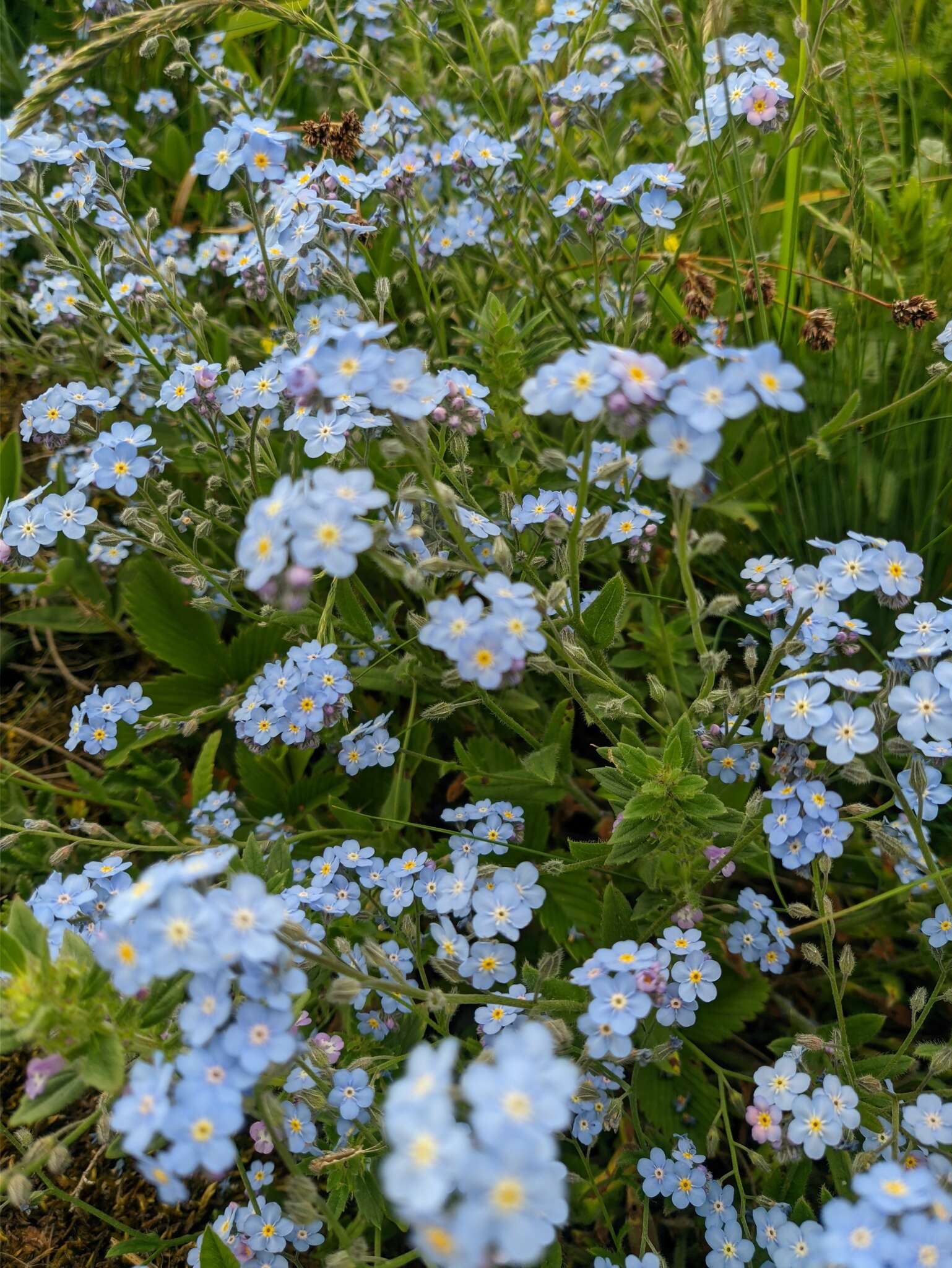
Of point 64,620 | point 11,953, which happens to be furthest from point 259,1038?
point 64,620

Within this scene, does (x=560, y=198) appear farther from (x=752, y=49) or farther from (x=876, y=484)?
(x=876, y=484)

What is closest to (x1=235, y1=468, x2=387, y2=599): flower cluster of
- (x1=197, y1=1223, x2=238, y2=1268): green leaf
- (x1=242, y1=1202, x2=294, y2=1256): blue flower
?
(x1=197, y1=1223, x2=238, y2=1268): green leaf

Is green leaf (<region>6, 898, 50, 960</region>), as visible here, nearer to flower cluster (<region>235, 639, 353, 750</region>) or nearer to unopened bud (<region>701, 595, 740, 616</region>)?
flower cluster (<region>235, 639, 353, 750</region>)

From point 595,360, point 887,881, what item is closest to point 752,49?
point 595,360

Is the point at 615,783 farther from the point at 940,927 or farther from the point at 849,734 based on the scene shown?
the point at 940,927

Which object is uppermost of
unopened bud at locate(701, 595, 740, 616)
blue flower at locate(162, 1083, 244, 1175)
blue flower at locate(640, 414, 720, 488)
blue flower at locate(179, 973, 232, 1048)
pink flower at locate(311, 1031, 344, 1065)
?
blue flower at locate(640, 414, 720, 488)

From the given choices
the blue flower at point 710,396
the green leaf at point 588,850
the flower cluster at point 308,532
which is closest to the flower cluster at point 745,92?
the blue flower at point 710,396
